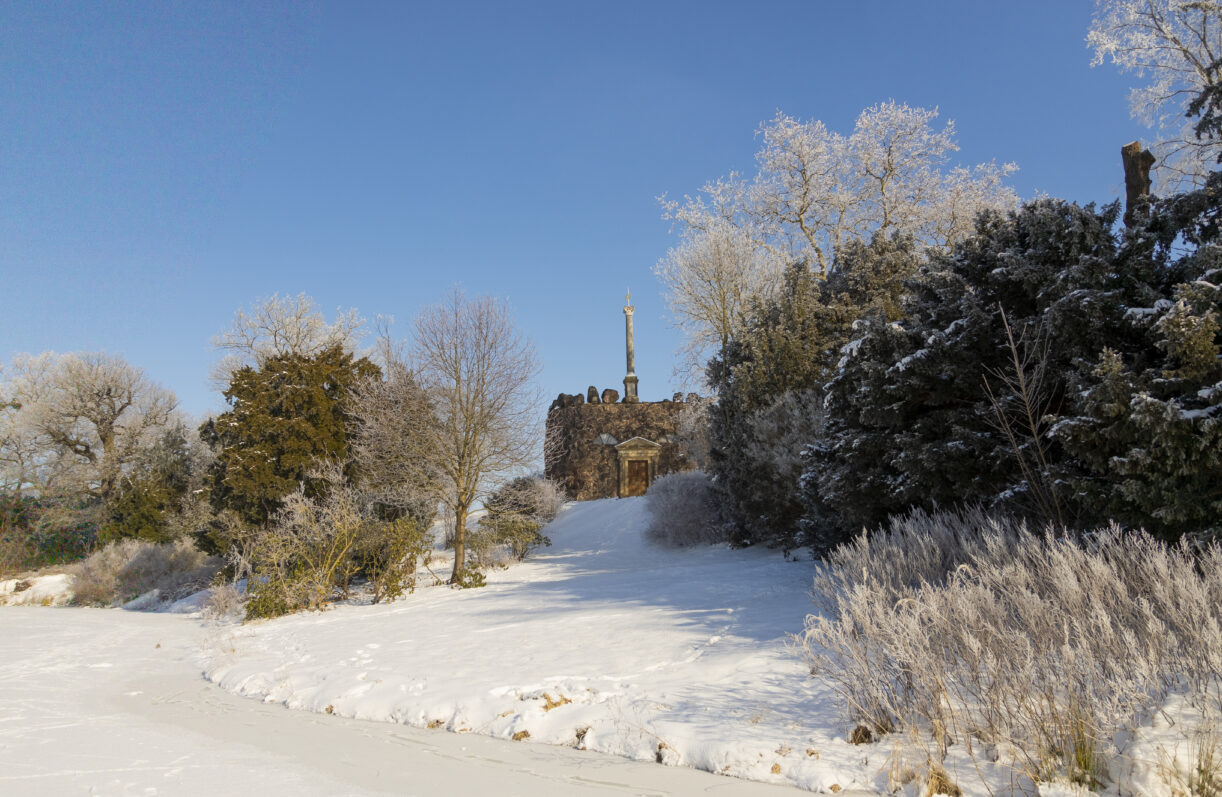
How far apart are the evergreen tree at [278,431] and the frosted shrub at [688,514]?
809 cm

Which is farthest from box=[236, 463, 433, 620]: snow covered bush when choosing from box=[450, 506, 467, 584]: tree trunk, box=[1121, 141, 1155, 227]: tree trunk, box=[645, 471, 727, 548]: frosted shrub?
box=[1121, 141, 1155, 227]: tree trunk

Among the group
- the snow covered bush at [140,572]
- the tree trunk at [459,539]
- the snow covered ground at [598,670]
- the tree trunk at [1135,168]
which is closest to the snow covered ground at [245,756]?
the snow covered ground at [598,670]

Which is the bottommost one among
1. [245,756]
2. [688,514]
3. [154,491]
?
[245,756]

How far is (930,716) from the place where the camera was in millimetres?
3869

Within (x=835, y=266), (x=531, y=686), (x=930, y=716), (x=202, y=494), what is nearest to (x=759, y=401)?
(x=835, y=266)

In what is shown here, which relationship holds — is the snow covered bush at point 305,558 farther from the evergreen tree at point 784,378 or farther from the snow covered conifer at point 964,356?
the snow covered conifer at point 964,356

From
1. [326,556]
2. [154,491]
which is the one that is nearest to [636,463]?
[154,491]

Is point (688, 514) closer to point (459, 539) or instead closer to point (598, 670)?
point (459, 539)

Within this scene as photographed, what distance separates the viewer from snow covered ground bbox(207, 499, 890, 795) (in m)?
4.29

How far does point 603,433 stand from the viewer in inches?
1229

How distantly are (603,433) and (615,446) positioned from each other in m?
0.86

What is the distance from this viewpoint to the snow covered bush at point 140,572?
738 inches

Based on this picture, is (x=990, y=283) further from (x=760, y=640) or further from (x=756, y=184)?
(x=756, y=184)

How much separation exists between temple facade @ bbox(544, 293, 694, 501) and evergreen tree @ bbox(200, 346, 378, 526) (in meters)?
14.5
